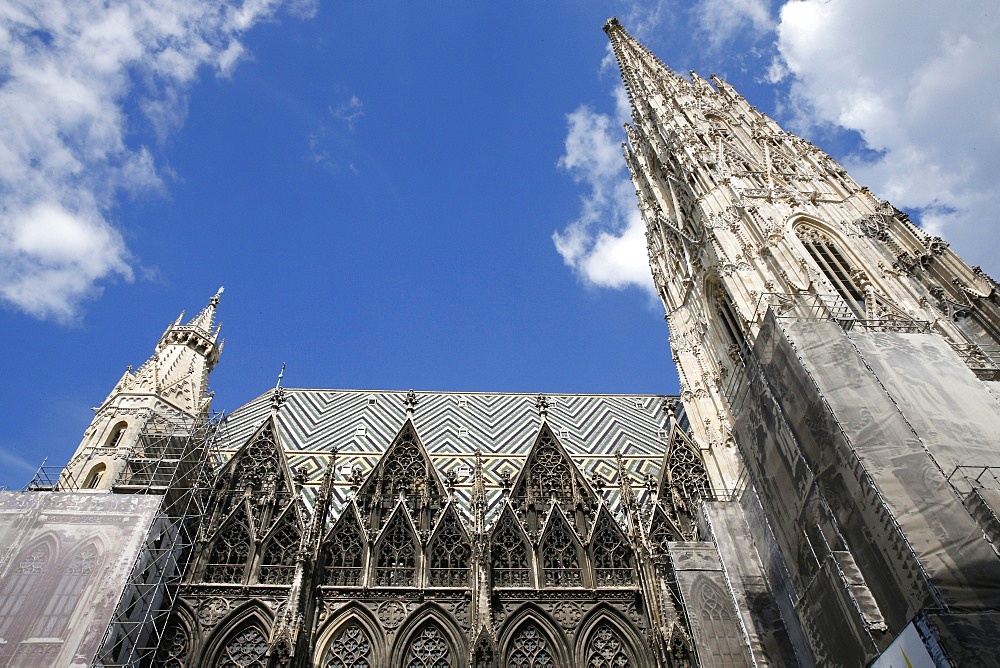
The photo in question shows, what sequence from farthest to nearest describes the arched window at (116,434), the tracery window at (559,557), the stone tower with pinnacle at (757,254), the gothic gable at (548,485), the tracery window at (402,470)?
the arched window at (116,434) → the tracery window at (402,470) → the gothic gable at (548,485) → the stone tower with pinnacle at (757,254) → the tracery window at (559,557)

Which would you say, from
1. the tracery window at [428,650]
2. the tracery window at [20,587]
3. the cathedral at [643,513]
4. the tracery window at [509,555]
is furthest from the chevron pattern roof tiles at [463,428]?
the tracery window at [20,587]

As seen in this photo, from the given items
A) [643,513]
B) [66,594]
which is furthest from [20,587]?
[643,513]

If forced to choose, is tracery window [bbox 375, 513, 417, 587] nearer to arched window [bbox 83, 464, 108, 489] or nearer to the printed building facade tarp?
the printed building facade tarp

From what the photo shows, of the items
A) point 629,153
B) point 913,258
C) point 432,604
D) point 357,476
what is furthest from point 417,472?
point 629,153

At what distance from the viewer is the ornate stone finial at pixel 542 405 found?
19.4m

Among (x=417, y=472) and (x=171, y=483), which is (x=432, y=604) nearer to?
(x=417, y=472)

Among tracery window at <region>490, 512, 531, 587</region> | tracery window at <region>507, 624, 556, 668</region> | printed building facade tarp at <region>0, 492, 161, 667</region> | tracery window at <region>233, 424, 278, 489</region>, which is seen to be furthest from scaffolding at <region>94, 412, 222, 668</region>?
tracery window at <region>507, 624, 556, 668</region>

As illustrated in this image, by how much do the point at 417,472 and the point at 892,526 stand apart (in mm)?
9931

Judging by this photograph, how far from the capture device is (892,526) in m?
8.09

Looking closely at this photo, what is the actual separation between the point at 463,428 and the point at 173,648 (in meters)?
10.1

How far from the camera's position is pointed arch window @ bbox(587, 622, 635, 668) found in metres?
12.1

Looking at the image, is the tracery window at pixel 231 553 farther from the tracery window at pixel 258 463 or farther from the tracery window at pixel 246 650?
the tracery window at pixel 246 650

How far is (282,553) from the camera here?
1313 centimetres

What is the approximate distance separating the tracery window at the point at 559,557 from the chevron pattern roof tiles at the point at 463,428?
236 centimetres
